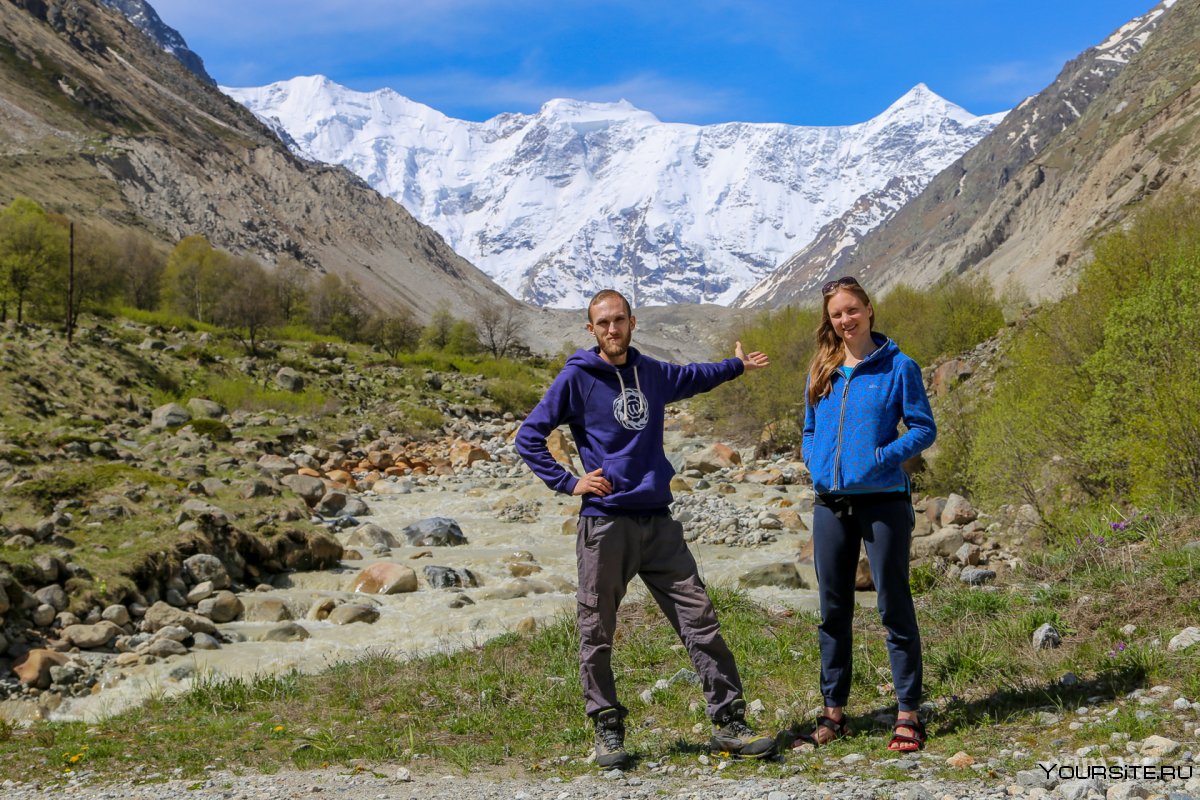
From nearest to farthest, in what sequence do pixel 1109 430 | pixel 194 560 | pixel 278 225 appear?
pixel 1109 430 → pixel 194 560 → pixel 278 225

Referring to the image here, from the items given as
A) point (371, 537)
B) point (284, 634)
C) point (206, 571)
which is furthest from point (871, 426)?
point (371, 537)

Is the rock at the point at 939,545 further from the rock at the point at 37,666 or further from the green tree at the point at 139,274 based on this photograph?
the green tree at the point at 139,274

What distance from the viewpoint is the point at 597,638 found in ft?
17.0

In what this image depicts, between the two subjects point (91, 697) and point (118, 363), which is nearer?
point (91, 697)

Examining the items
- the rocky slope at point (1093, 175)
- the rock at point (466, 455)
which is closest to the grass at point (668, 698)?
the rock at point (466, 455)

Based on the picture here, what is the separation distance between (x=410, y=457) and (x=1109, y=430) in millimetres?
23055

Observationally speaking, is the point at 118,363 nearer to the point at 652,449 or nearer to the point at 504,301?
the point at 652,449

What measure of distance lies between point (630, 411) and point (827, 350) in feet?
3.97

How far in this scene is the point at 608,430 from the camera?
5.25 m

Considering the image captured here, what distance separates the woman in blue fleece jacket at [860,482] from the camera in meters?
4.84

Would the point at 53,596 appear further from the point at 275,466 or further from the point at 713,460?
the point at 713,460

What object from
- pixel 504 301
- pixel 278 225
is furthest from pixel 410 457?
pixel 504 301

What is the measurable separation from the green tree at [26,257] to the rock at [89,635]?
1114 inches

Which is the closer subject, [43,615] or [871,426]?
[871,426]
